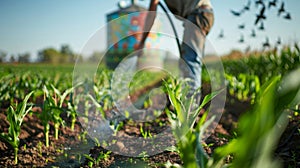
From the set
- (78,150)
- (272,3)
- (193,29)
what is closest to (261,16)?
(272,3)

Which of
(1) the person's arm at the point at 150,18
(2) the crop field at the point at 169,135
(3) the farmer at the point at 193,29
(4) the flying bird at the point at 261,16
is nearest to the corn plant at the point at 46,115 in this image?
(2) the crop field at the point at 169,135

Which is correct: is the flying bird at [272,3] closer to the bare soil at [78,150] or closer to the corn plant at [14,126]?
the bare soil at [78,150]

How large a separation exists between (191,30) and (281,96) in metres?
2.62

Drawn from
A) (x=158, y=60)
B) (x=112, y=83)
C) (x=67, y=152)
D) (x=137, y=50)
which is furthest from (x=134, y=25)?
(x=67, y=152)

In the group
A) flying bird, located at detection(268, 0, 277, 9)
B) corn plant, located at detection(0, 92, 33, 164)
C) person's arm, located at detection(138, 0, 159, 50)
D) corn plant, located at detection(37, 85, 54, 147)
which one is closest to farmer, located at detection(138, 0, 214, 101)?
person's arm, located at detection(138, 0, 159, 50)

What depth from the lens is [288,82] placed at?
786 mm

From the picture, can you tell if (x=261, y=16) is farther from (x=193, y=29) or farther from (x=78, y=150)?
(x=78, y=150)

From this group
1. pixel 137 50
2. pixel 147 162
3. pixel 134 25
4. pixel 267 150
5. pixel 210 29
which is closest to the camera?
pixel 267 150

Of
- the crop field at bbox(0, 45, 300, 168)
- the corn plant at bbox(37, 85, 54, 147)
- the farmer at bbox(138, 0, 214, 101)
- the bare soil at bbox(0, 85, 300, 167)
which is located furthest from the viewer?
the farmer at bbox(138, 0, 214, 101)

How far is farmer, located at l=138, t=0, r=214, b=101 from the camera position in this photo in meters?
3.31

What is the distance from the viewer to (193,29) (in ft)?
11.2

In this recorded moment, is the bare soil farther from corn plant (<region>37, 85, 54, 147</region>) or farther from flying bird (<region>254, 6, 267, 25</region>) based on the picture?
flying bird (<region>254, 6, 267, 25</region>)

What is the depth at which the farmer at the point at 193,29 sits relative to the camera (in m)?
3.31

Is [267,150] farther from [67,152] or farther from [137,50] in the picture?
[137,50]
